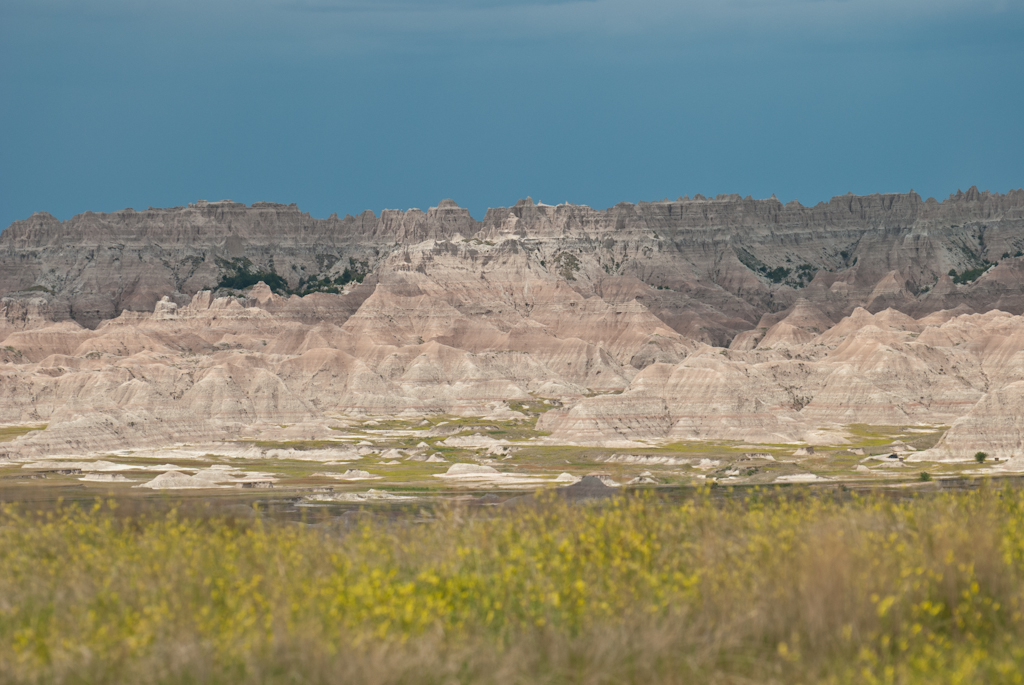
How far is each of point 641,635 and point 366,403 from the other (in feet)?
574

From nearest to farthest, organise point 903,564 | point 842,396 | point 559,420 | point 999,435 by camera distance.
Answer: point 903,564
point 999,435
point 559,420
point 842,396

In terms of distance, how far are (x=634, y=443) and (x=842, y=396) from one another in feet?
147

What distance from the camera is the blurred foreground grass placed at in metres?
20.7

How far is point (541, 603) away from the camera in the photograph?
930 inches

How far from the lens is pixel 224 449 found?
132 m

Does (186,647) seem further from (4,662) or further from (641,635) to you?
(641,635)

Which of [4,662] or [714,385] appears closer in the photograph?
[4,662]

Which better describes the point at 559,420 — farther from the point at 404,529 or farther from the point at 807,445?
the point at 404,529

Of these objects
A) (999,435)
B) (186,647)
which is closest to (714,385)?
(999,435)

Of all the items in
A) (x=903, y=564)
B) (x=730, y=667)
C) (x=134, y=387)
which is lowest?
(x=730, y=667)

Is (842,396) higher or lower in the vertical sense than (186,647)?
higher

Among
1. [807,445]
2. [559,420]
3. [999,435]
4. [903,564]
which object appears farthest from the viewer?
[559,420]

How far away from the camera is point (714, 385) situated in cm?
14612

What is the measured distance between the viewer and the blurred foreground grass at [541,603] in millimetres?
20734
